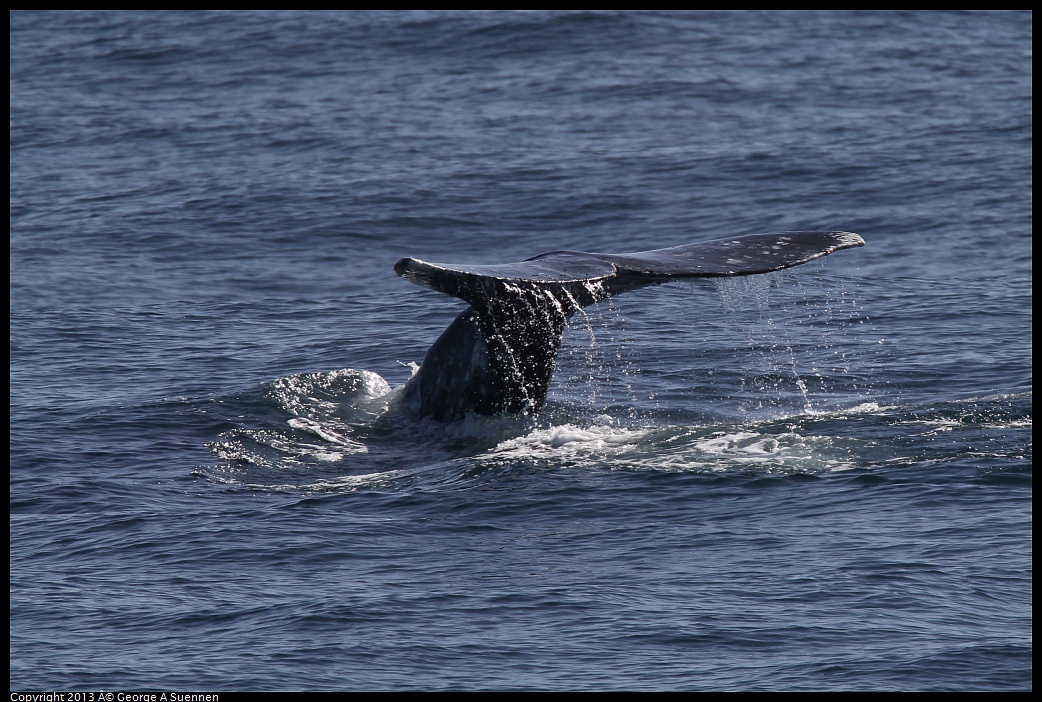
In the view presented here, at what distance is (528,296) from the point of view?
10.5 m

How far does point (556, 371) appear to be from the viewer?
13.8 m

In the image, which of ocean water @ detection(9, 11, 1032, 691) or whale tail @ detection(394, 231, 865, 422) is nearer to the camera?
ocean water @ detection(9, 11, 1032, 691)

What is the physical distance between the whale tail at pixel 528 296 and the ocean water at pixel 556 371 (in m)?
0.23

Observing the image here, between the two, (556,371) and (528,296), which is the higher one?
(528,296)

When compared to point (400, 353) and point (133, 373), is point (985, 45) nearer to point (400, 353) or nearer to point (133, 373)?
point (400, 353)

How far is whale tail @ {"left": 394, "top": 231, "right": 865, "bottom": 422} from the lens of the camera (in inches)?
363

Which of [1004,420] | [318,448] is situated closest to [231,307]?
[318,448]

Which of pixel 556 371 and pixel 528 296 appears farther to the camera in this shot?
pixel 556 371

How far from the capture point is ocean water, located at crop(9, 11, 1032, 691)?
7.67 metres

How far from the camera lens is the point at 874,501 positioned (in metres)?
9.27

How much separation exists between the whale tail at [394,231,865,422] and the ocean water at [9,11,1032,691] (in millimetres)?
226

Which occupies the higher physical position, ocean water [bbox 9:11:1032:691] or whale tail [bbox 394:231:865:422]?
whale tail [bbox 394:231:865:422]

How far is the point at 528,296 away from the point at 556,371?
3.35 meters
